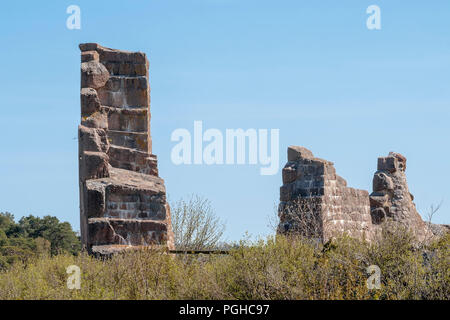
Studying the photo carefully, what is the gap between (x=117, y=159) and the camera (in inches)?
555

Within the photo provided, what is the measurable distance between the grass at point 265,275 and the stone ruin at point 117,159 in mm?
927

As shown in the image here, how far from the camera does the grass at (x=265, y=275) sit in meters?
9.79

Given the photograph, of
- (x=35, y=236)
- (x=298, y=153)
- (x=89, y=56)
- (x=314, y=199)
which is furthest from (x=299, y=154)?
(x=35, y=236)

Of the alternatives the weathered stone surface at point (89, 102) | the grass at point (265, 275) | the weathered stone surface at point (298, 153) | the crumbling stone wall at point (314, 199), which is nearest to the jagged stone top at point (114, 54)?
the weathered stone surface at point (89, 102)

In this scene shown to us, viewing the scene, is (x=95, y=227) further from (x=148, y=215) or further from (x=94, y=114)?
(x=94, y=114)

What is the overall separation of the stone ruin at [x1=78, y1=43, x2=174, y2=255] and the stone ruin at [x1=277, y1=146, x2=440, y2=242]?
243 cm

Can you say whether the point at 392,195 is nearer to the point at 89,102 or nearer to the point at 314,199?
the point at 314,199

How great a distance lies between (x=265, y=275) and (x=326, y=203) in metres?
4.75

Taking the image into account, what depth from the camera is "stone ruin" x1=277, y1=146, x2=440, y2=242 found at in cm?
1441

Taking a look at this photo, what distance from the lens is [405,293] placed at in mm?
9688

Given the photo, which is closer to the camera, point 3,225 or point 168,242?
point 168,242

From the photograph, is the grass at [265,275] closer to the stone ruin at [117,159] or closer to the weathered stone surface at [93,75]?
the stone ruin at [117,159]
